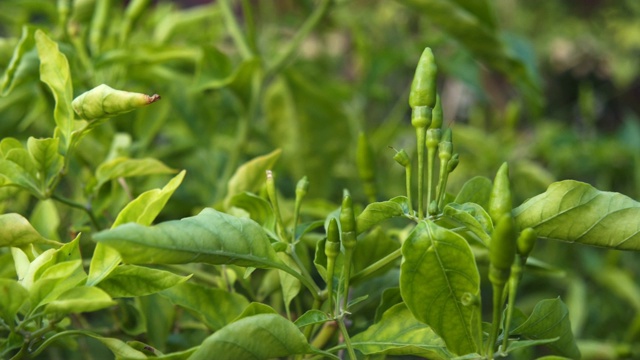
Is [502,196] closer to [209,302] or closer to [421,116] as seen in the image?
[421,116]

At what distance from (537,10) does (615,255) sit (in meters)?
1.72

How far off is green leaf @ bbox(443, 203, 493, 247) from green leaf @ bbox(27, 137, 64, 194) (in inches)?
10.0

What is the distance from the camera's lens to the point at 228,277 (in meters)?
0.56

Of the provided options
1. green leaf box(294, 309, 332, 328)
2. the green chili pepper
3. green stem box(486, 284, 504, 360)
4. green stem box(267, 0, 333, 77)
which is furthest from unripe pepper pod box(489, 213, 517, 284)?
green stem box(267, 0, 333, 77)

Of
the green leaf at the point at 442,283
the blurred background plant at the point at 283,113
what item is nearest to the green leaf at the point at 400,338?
the green leaf at the point at 442,283

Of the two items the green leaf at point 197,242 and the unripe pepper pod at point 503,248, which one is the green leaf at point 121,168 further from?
the unripe pepper pod at point 503,248

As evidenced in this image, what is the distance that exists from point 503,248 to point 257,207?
20cm

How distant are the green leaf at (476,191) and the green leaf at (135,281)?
0.59 ft

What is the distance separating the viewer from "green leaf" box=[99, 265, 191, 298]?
43cm

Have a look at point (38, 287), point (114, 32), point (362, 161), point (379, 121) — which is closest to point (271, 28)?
point (114, 32)

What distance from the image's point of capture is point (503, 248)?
36 cm

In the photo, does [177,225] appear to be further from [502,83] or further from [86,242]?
[502,83]

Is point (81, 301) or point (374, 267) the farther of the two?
point (374, 267)

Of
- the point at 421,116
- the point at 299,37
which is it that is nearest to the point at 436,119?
the point at 421,116
